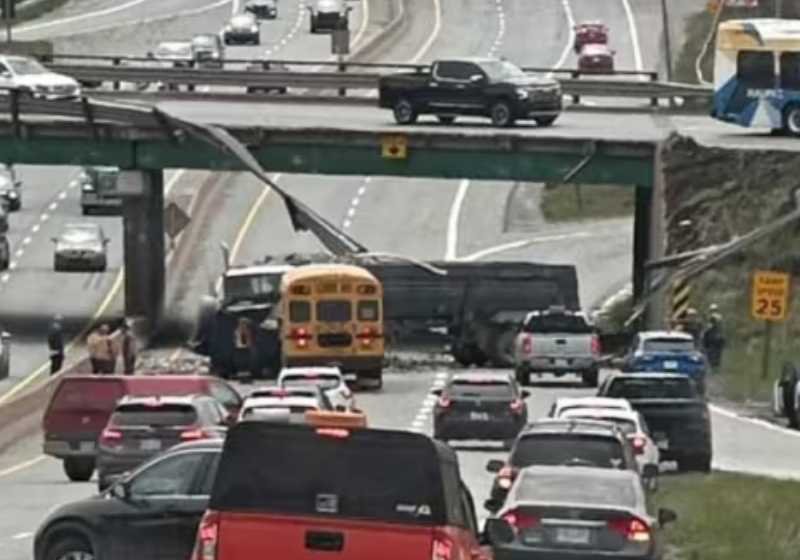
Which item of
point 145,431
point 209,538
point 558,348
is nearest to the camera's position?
point 209,538

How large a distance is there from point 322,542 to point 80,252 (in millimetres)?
65722

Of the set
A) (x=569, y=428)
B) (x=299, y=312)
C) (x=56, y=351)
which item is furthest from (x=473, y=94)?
(x=569, y=428)

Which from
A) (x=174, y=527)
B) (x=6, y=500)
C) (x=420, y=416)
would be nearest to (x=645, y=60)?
(x=420, y=416)

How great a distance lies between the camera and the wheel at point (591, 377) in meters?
61.2

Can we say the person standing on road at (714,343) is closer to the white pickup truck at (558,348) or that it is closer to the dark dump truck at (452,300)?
the white pickup truck at (558,348)

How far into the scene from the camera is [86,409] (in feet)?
133

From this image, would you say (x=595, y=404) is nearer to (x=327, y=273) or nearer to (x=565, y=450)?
(x=565, y=450)

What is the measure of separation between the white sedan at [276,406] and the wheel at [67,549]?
11508mm

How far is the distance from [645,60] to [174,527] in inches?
3761

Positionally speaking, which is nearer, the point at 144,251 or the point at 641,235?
the point at 144,251

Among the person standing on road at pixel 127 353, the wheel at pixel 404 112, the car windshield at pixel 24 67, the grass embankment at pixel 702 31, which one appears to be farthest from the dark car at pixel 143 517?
the grass embankment at pixel 702 31

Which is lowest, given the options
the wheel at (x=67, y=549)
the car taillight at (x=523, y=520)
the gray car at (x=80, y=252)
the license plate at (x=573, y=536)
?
the gray car at (x=80, y=252)

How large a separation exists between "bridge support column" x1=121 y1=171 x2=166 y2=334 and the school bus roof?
8329 millimetres

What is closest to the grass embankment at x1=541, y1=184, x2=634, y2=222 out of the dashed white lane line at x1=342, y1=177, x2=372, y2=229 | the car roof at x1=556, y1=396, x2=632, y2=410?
the dashed white lane line at x1=342, y1=177, x2=372, y2=229
